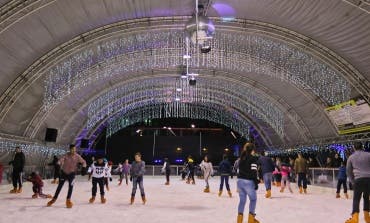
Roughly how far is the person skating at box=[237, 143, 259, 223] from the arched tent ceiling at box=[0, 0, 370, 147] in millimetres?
10526

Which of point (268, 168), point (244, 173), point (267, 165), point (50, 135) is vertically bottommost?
point (244, 173)

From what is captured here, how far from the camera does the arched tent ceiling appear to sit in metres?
15.8

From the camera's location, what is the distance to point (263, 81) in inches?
1101

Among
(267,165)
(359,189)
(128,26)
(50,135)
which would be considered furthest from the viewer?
(50,135)

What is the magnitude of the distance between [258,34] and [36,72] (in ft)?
38.6

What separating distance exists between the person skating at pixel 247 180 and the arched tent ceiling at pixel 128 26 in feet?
34.5

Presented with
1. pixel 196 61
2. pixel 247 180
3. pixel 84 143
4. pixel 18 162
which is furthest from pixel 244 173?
pixel 84 143

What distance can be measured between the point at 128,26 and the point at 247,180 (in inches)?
535

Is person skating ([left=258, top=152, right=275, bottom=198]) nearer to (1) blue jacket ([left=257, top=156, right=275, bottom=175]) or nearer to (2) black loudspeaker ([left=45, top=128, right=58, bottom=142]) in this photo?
(1) blue jacket ([left=257, top=156, right=275, bottom=175])

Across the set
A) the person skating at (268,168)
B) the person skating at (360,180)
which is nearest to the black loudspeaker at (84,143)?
the person skating at (268,168)

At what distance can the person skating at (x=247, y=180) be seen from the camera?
24.1ft

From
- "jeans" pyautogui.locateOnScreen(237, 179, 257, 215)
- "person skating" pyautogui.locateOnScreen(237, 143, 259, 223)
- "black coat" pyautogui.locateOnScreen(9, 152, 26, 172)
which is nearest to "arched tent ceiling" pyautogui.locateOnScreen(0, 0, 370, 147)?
"black coat" pyautogui.locateOnScreen(9, 152, 26, 172)

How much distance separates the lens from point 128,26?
19.0 metres

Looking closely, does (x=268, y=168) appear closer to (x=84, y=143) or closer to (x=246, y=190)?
(x=246, y=190)
